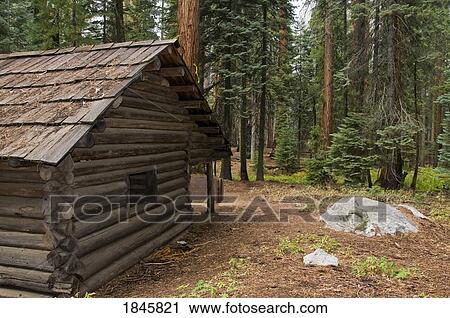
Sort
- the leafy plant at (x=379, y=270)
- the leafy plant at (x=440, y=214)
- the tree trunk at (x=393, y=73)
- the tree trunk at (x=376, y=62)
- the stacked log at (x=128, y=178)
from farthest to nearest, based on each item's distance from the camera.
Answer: the tree trunk at (x=376, y=62) < the tree trunk at (x=393, y=73) < the leafy plant at (x=440, y=214) < the stacked log at (x=128, y=178) < the leafy plant at (x=379, y=270)

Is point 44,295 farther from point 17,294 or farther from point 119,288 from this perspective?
point 119,288

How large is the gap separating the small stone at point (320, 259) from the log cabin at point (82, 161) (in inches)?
141

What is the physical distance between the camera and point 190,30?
38.3 feet

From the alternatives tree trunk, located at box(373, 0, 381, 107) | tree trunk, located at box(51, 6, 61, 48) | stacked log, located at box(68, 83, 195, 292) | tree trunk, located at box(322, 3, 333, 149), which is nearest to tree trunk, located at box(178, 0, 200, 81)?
stacked log, located at box(68, 83, 195, 292)

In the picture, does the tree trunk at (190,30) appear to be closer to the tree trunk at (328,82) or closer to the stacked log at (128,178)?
the stacked log at (128,178)

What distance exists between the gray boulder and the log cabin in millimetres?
4455

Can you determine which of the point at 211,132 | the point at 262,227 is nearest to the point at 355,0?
the point at 211,132

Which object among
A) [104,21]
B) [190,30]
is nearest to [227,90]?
[104,21]

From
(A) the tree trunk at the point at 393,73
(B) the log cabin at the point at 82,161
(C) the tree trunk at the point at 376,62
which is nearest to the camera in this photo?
(B) the log cabin at the point at 82,161

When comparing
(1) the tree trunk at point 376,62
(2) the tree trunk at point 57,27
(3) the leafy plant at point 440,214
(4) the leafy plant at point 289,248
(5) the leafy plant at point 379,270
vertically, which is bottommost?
(3) the leafy plant at point 440,214

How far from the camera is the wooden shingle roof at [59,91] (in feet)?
18.0

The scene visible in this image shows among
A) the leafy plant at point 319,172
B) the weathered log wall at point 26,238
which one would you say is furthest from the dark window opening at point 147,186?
the leafy plant at point 319,172
